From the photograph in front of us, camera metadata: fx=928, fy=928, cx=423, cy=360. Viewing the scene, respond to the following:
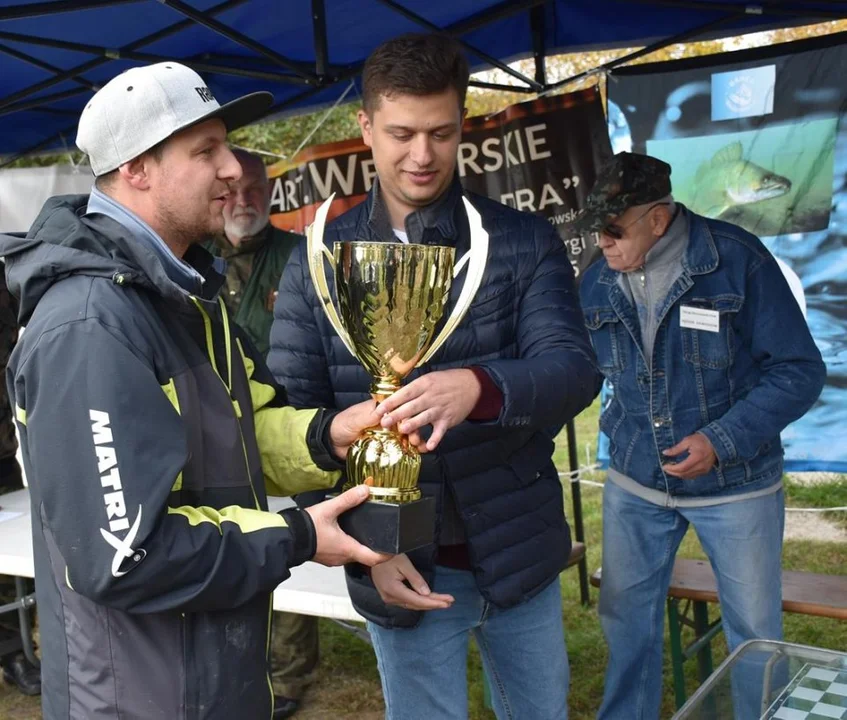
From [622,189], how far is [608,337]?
1.65ft

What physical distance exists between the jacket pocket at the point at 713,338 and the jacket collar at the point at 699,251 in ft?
0.33

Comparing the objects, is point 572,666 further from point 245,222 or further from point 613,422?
point 245,222

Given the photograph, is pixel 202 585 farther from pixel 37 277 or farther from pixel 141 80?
pixel 141 80

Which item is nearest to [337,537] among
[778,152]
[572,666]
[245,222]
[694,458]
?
[694,458]

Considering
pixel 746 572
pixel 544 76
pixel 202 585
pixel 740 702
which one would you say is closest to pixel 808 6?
pixel 544 76

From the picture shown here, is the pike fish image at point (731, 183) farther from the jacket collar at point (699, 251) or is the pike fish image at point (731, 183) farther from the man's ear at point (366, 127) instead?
the man's ear at point (366, 127)

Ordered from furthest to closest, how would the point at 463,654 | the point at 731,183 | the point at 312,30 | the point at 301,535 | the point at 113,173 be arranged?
1. the point at 731,183
2. the point at 312,30
3. the point at 463,654
4. the point at 113,173
5. the point at 301,535

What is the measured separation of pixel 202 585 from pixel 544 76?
11.6 feet

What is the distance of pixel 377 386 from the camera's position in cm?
171

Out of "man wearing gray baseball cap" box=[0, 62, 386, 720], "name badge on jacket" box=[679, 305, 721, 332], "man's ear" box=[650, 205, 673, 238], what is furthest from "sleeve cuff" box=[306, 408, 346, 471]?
"man's ear" box=[650, 205, 673, 238]

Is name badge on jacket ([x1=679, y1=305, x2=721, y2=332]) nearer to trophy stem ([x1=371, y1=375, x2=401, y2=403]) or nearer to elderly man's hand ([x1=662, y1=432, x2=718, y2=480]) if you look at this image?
elderly man's hand ([x1=662, y1=432, x2=718, y2=480])

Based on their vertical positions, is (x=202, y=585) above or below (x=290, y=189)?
below

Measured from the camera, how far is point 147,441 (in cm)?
138

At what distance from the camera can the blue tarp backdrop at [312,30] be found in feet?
12.0
